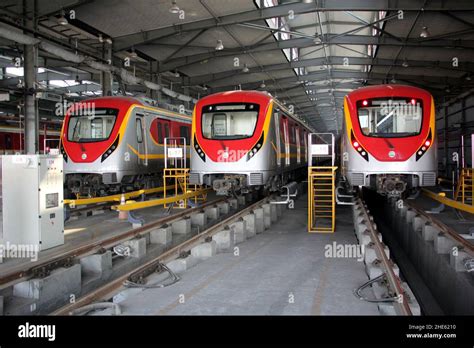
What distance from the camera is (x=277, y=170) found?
487 inches

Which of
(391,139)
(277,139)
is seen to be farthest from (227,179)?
(391,139)

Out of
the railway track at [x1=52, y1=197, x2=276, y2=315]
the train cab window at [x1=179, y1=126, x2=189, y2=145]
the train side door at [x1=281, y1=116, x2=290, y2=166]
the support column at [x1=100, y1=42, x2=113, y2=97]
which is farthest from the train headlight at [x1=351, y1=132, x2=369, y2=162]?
the support column at [x1=100, y1=42, x2=113, y2=97]

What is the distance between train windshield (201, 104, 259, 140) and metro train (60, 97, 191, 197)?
2.75 m

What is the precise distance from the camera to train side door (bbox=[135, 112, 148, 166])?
43.9 ft

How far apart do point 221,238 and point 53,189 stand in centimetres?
303

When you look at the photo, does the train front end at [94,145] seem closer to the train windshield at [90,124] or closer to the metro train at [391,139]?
the train windshield at [90,124]

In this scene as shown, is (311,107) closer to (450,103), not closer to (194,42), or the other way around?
(450,103)

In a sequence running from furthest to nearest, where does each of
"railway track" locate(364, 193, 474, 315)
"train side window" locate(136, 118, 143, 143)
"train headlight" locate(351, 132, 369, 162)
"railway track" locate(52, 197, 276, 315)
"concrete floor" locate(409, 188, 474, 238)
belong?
1. "train side window" locate(136, 118, 143, 143)
2. "train headlight" locate(351, 132, 369, 162)
3. "concrete floor" locate(409, 188, 474, 238)
4. "railway track" locate(364, 193, 474, 315)
5. "railway track" locate(52, 197, 276, 315)

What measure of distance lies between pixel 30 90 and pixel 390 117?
1074cm

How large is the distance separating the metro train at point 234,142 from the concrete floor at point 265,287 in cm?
317

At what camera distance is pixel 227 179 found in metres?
11.3

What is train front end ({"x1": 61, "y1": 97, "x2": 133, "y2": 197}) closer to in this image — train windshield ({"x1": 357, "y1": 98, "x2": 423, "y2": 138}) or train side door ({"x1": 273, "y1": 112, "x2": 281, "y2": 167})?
train side door ({"x1": 273, "y1": 112, "x2": 281, "y2": 167})

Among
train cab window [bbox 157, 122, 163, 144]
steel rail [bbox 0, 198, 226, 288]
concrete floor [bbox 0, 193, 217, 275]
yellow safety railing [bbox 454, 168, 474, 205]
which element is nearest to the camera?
steel rail [bbox 0, 198, 226, 288]

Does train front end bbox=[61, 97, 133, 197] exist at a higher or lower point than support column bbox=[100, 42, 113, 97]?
lower
